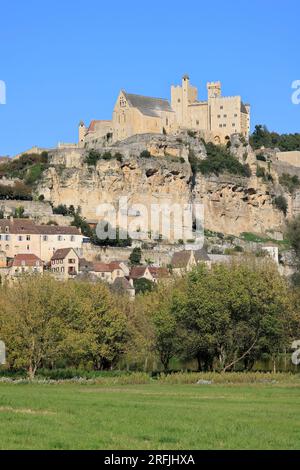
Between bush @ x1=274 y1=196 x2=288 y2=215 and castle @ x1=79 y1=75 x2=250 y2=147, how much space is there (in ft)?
31.9

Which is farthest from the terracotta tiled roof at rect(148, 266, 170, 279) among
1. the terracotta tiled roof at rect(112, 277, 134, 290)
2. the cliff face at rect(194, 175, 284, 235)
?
the cliff face at rect(194, 175, 284, 235)

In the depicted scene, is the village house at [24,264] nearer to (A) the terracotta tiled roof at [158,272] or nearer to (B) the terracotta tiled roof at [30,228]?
(B) the terracotta tiled roof at [30,228]

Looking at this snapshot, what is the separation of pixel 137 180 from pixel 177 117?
16.8 m

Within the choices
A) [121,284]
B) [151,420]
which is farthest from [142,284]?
[151,420]

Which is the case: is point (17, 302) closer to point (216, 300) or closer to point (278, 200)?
point (216, 300)

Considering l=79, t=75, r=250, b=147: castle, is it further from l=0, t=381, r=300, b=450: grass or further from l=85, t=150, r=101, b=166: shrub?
l=0, t=381, r=300, b=450: grass

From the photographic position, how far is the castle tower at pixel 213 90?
447 ft

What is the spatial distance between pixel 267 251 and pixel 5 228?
29663 millimetres

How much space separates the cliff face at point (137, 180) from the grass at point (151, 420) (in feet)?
275

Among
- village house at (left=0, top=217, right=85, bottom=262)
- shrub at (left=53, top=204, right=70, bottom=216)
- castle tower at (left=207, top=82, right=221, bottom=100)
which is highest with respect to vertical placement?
castle tower at (left=207, top=82, right=221, bottom=100)

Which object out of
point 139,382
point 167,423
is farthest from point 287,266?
point 167,423

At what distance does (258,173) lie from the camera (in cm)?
13512

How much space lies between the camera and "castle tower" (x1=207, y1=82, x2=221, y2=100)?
136337 mm

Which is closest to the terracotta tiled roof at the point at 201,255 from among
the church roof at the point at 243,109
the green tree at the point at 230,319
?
the church roof at the point at 243,109
